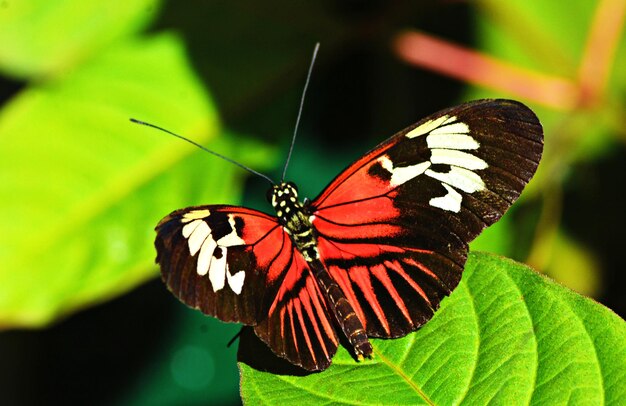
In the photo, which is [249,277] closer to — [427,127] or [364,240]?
[364,240]

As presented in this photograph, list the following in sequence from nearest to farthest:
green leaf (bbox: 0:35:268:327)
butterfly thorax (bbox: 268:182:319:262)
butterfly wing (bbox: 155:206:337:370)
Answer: butterfly wing (bbox: 155:206:337:370), butterfly thorax (bbox: 268:182:319:262), green leaf (bbox: 0:35:268:327)

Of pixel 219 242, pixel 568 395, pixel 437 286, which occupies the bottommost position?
pixel 568 395

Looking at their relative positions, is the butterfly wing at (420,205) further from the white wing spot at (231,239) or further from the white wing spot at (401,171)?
the white wing spot at (231,239)

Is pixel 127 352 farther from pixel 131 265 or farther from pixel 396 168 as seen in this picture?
pixel 396 168

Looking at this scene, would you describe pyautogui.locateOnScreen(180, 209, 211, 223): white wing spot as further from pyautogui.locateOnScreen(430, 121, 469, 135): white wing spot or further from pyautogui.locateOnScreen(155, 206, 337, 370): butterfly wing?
pyautogui.locateOnScreen(430, 121, 469, 135): white wing spot

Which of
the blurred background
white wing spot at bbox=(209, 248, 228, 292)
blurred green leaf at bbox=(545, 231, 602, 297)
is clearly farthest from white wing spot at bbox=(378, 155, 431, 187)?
blurred green leaf at bbox=(545, 231, 602, 297)

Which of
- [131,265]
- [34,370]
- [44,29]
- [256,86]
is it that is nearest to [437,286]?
[131,265]

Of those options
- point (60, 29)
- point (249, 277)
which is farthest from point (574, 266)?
point (60, 29)

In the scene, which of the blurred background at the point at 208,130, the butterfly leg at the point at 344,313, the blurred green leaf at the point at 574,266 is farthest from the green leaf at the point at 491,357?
the blurred green leaf at the point at 574,266
